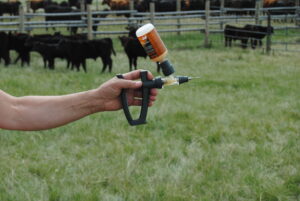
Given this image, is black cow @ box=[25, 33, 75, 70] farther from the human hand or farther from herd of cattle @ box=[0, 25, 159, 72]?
the human hand

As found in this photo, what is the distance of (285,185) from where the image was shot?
4164mm

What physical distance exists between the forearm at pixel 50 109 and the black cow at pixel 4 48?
10360 mm

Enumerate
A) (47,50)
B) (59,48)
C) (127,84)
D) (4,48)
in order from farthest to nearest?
(4,48) < (47,50) < (59,48) < (127,84)

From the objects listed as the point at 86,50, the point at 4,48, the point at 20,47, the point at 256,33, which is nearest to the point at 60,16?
the point at 256,33

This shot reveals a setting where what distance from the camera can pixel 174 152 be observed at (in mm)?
4965

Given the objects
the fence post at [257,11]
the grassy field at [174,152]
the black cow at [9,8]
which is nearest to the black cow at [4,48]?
the grassy field at [174,152]

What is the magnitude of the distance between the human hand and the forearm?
0.16 feet

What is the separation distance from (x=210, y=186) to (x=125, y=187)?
0.71 metres

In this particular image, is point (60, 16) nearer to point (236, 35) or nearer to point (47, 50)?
point (236, 35)

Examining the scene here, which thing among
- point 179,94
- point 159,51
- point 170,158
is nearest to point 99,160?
point 170,158

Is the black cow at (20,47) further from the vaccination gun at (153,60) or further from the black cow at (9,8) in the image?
the black cow at (9,8)

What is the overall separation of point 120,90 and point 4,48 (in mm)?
10673

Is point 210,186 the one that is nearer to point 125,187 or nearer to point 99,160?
point 125,187

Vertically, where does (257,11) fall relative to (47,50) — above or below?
above
